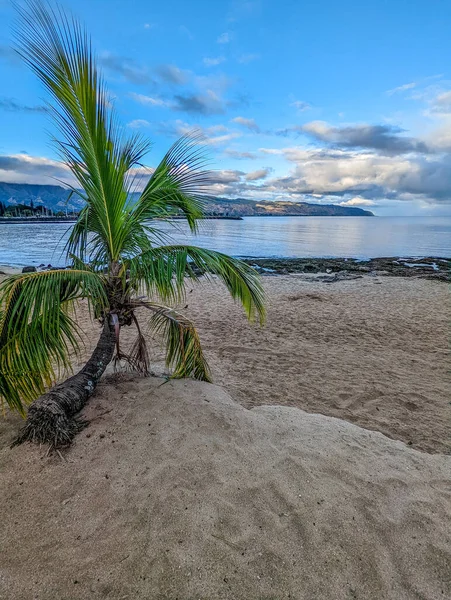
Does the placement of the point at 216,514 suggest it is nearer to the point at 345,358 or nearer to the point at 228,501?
the point at 228,501

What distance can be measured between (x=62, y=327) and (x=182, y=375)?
1914 millimetres

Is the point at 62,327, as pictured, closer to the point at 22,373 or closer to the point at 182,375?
the point at 22,373

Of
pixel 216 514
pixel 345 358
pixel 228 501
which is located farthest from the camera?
pixel 345 358

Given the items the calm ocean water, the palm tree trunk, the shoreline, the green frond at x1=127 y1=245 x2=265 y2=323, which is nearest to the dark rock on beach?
→ the shoreline

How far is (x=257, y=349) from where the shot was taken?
7.46 meters

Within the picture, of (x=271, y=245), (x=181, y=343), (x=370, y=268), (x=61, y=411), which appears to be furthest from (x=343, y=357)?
(x=271, y=245)

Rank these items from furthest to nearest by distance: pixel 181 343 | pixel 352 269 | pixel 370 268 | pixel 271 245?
pixel 271 245 → pixel 370 268 → pixel 352 269 → pixel 181 343

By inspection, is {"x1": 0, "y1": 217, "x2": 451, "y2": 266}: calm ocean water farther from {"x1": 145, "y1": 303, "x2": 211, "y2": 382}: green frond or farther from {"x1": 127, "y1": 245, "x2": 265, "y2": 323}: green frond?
{"x1": 145, "y1": 303, "x2": 211, "y2": 382}: green frond

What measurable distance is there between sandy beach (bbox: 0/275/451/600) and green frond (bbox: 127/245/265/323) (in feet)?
4.49

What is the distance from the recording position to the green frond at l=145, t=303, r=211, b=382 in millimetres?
4184

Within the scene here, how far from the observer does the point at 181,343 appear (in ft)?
13.9

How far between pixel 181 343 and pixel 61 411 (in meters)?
1.55

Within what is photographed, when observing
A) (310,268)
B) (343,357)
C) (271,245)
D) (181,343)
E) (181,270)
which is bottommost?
(343,357)

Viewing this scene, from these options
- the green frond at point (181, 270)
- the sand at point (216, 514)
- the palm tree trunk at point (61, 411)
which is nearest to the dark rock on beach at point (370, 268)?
the green frond at point (181, 270)
